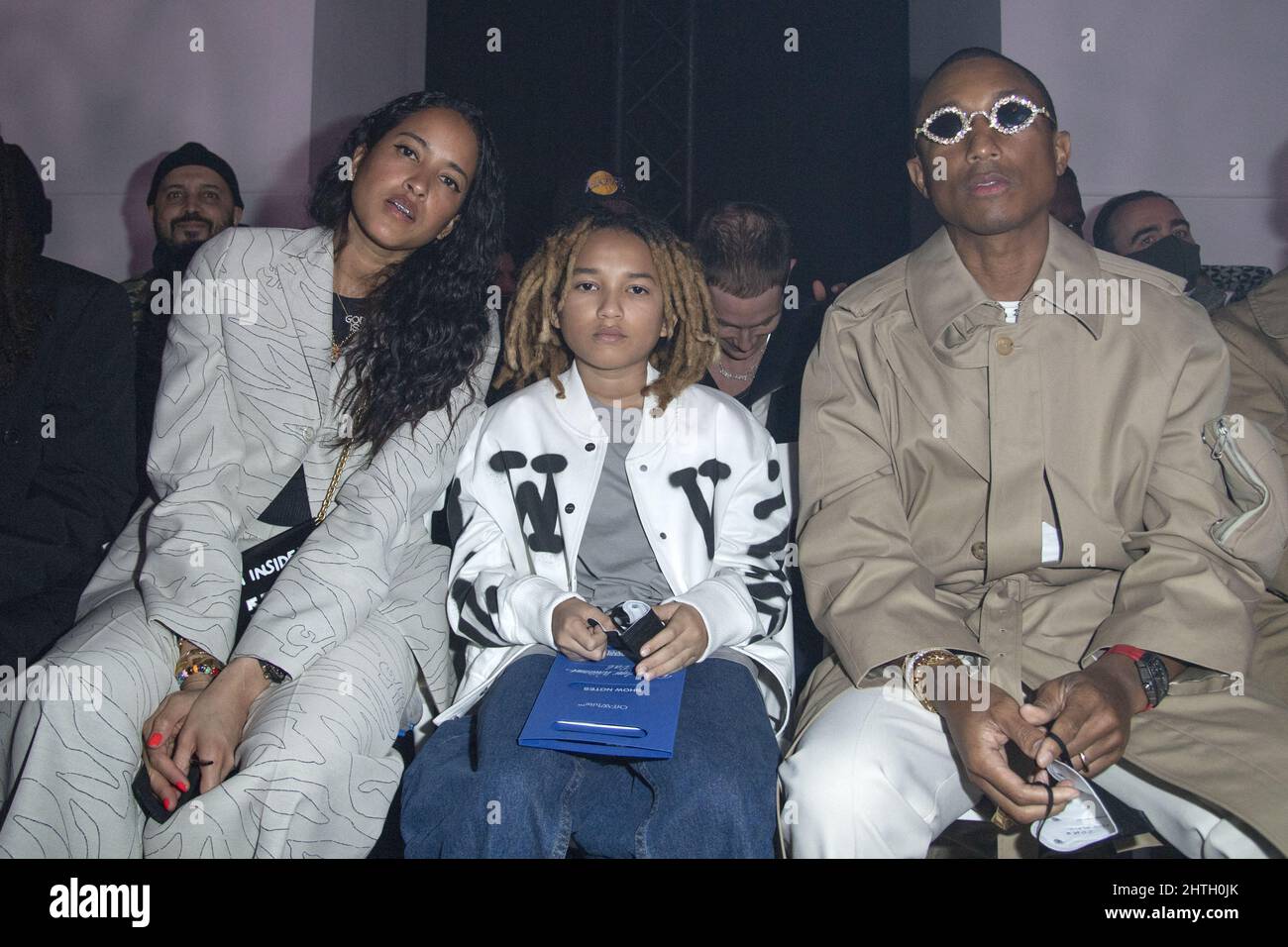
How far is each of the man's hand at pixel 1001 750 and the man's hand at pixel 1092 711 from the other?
0.03 m

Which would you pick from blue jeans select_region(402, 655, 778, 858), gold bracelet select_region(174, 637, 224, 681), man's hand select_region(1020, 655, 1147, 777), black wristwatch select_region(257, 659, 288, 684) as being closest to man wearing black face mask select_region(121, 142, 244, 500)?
gold bracelet select_region(174, 637, 224, 681)

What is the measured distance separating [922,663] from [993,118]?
1.23 m

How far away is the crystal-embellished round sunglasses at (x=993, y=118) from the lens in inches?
87.0

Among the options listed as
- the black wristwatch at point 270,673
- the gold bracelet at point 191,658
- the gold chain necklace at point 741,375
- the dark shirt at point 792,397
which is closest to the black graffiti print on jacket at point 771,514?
the dark shirt at point 792,397

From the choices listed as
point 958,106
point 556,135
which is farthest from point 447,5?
point 958,106

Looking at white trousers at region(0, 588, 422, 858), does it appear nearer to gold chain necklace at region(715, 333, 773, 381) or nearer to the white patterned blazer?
the white patterned blazer

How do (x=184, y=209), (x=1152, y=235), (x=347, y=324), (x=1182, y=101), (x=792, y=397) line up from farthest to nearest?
(x=1182, y=101) < (x=184, y=209) < (x=1152, y=235) < (x=792, y=397) < (x=347, y=324)

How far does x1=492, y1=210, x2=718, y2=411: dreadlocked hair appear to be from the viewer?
8.25ft

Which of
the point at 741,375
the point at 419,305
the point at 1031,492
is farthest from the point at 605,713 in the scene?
the point at 741,375

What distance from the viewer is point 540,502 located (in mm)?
2291

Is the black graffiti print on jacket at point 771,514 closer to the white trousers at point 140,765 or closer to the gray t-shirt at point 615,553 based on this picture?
the gray t-shirt at point 615,553

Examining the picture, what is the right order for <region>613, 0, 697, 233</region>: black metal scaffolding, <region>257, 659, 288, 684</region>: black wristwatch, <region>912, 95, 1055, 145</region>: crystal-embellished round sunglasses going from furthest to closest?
<region>613, 0, 697, 233</region>: black metal scaffolding → <region>912, 95, 1055, 145</region>: crystal-embellished round sunglasses → <region>257, 659, 288, 684</region>: black wristwatch

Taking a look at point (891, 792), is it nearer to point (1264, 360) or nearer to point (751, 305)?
point (1264, 360)

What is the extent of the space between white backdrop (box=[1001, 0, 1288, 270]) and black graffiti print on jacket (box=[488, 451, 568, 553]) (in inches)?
157
